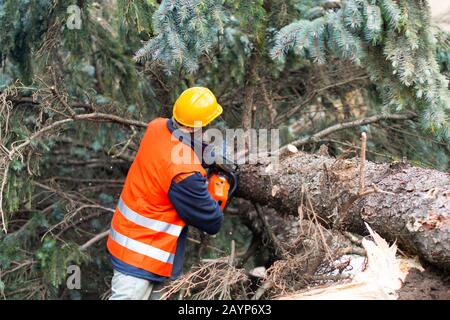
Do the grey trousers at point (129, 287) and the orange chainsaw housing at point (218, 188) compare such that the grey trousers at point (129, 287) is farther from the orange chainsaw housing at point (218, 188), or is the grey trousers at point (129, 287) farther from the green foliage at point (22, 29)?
the green foliage at point (22, 29)

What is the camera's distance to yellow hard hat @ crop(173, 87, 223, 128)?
340cm

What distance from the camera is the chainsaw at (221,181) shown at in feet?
11.8

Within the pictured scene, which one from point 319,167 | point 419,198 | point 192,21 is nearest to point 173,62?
point 192,21

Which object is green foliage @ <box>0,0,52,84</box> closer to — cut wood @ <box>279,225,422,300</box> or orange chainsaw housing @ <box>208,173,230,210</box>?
orange chainsaw housing @ <box>208,173,230,210</box>

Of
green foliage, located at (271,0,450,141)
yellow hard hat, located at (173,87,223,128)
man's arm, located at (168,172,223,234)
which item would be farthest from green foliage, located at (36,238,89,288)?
green foliage, located at (271,0,450,141)

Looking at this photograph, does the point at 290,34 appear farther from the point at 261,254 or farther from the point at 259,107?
the point at 261,254

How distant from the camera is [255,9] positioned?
3.57 m

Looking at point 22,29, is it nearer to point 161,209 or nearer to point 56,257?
point 56,257

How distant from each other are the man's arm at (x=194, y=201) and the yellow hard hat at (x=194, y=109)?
377 millimetres

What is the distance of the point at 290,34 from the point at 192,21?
2.25 feet

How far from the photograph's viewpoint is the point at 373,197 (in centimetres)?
304

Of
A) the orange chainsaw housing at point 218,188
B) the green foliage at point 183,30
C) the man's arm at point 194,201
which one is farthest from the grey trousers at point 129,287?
the green foliage at point 183,30

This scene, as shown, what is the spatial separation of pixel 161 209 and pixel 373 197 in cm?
127

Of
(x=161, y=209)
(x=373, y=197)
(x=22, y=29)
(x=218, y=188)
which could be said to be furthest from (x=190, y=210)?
(x=22, y=29)
